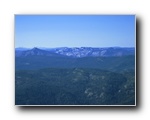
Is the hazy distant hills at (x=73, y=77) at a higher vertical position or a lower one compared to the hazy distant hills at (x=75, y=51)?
lower

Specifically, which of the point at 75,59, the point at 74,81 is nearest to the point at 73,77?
the point at 74,81

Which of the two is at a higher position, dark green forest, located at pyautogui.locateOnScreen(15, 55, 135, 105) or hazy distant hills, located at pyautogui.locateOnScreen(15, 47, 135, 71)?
hazy distant hills, located at pyautogui.locateOnScreen(15, 47, 135, 71)

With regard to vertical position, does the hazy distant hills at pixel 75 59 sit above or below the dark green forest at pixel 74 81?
above

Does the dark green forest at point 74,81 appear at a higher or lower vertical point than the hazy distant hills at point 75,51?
lower

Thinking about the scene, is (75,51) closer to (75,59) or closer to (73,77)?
(75,59)

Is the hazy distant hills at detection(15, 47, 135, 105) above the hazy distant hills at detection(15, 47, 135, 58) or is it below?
below

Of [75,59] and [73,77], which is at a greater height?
[75,59]
